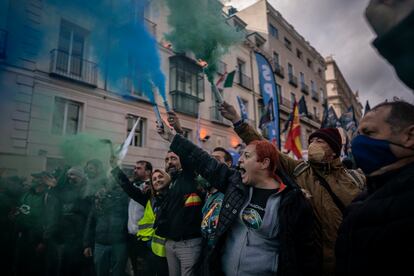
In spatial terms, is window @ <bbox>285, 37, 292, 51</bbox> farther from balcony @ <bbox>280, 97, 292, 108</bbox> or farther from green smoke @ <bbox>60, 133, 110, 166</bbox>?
green smoke @ <bbox>60, 133, 110, 166</bbox>

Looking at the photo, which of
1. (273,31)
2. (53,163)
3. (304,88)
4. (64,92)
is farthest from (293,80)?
(53,163)

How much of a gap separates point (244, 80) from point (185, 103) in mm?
6919

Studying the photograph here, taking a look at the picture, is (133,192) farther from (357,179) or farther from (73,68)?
(73,68)

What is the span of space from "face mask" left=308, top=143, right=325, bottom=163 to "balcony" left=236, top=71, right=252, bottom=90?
56.7 feet

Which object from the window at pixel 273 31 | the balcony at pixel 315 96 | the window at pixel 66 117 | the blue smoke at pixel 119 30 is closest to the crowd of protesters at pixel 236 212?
the blue smoke at pixel 119 30

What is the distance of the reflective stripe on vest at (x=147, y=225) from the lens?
11.9 ft

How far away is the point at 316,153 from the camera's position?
239cm

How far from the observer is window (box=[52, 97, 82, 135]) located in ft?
26.8

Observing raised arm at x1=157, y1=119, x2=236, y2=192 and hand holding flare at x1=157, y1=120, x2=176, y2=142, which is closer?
raised arm at x1=157, y1=119, x2=236, y2=192

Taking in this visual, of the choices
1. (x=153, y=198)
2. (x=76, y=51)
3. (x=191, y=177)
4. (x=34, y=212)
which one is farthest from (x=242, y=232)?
(x=76, y=51)

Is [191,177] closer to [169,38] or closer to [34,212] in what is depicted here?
[169,38]

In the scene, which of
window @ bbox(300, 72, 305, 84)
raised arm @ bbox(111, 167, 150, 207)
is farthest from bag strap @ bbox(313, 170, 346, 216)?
window @ bbox(300, 72, 305, 84)

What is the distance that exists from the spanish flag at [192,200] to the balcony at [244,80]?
666 inches

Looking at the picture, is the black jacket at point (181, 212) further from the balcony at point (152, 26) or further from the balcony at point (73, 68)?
the balcony at point (73, 68)
